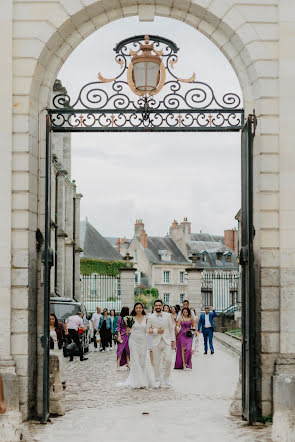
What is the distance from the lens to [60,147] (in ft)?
120

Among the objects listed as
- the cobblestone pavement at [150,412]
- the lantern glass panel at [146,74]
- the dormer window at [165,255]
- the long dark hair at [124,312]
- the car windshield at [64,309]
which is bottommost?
the cobblestone pavement at [150,412]

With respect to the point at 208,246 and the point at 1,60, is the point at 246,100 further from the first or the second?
the point at 208,246

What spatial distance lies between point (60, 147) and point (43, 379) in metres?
27.8

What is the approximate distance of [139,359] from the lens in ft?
45.1

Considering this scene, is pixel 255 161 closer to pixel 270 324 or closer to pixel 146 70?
pixel 146 70

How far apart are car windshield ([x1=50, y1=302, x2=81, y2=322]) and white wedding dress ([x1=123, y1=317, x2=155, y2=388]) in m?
6.57

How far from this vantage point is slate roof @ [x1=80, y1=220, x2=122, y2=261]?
60.3 m

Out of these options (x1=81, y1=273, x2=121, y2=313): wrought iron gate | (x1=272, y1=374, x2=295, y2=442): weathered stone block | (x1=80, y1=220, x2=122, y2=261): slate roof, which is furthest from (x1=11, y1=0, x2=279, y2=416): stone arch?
(x1=80, y1=220, x2=122, y2=261): slate roof

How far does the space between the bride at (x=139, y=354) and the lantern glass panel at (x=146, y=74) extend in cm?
511

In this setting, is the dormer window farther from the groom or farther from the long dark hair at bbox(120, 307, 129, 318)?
the groom

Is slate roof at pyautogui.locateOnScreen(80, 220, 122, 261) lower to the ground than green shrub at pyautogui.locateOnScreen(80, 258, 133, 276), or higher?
higher

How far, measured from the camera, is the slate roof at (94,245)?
60.3 metres

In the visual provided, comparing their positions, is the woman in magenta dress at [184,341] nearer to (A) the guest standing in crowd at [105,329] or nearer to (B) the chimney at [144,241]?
(A) the guest standing in crowd at [105,329]

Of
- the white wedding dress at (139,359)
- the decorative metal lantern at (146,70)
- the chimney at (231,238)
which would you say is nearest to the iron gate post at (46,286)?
the decorative metal lantern at (146,70)
